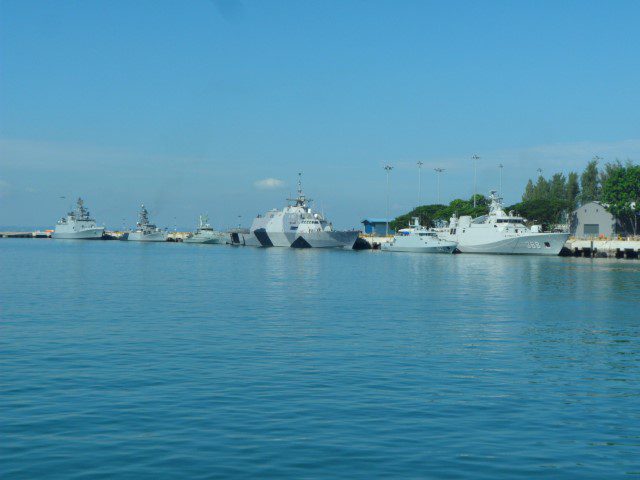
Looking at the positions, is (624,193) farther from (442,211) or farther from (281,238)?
(281,238)

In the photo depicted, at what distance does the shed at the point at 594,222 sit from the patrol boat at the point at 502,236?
74.6 feet

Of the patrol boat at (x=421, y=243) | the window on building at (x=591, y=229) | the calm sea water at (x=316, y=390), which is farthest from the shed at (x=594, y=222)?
the calm sea water at (x=316, y=390)

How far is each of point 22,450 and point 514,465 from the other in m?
10.4

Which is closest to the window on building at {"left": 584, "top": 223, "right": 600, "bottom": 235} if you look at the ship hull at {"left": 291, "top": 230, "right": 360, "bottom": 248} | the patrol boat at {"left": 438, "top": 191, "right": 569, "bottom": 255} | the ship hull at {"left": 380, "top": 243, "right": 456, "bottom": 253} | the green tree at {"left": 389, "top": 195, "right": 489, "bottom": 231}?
the patrol boat at {"left": 438, "top": 191, "right": 569, "bottom": 255}

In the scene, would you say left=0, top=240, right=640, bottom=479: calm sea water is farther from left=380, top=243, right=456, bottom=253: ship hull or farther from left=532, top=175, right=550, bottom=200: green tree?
left=532, top=175, right=550, bottom=200: green tree

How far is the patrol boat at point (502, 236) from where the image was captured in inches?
4795

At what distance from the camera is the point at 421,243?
13950 centimetres

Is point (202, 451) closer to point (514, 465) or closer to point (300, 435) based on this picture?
point (300, 435)

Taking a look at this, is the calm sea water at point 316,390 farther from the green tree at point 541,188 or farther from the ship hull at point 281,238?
the green tree at point 541,188

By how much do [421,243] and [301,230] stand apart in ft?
97.0

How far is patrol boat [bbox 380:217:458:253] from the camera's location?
134 meters

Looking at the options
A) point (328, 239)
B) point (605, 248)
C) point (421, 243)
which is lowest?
point (605, 248)

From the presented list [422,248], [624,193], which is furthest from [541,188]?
[422,248]

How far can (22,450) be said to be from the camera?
52.3 ft
